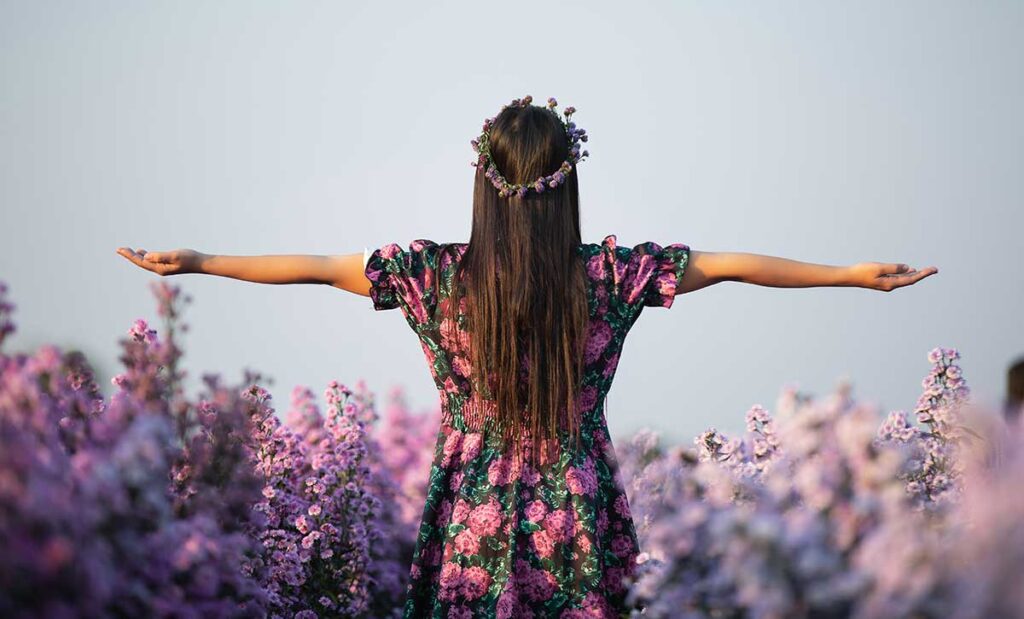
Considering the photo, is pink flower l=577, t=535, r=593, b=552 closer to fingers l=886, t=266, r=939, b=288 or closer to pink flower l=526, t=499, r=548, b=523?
pink flower l=526, t=499, r=548, b=523

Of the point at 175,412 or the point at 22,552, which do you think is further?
the point at 175,412

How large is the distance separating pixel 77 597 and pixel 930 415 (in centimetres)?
372

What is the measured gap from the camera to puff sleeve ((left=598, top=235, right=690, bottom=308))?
12.2 ft

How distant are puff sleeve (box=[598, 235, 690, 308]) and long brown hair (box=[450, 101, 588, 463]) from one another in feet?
0.37

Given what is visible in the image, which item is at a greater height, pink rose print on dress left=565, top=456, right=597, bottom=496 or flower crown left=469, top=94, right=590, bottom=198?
flower crown left=469, top=94, right=590, bottom=198

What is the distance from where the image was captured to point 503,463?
12.2ft

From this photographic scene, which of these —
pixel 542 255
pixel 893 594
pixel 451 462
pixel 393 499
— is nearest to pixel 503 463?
pixel 451 462

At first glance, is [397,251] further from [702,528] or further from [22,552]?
[22,552]

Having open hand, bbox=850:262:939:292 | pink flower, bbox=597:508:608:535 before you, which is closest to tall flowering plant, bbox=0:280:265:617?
pink flower, bbox=597:508:608:535

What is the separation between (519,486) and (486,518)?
146 mm

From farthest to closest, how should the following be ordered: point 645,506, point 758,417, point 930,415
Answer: point 645,506 → point 930,415 → point 758,417

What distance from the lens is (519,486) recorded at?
369 cm

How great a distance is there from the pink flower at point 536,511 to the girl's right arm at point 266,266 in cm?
89

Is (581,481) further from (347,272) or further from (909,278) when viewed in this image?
(909,278)
